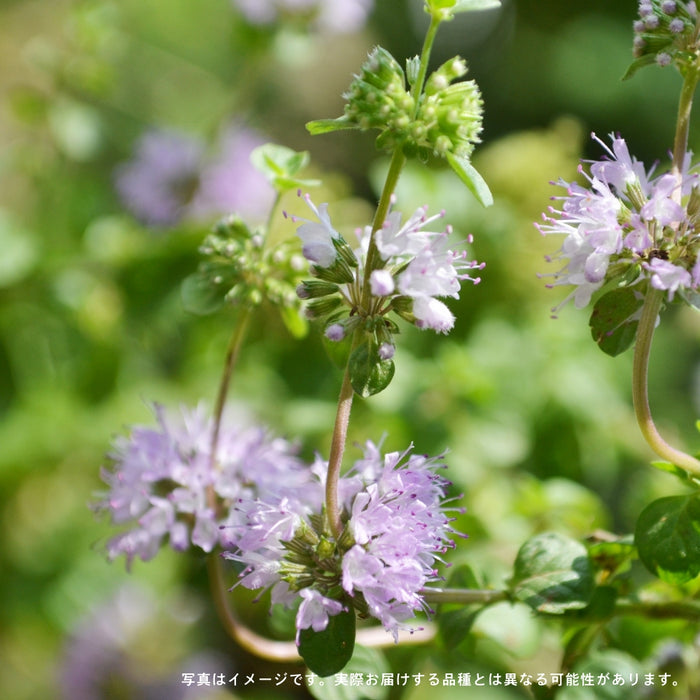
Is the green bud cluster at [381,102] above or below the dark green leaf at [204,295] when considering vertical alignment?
above

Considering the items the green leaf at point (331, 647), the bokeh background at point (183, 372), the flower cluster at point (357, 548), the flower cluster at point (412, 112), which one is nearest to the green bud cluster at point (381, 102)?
the flower cluster at point (412, 112)

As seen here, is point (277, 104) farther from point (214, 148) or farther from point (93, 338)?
point (93, 338)

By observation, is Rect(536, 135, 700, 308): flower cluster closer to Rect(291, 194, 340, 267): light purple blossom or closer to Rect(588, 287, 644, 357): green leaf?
Rect(588, 287, 644, 357): green leaf

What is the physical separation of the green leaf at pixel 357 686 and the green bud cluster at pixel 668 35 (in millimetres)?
499

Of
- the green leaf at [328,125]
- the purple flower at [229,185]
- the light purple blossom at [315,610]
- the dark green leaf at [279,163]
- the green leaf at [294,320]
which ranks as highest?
the purple flower at [229,185]

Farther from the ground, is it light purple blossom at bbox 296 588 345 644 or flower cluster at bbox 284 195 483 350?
flower cluster at bbox 284 195 483 350

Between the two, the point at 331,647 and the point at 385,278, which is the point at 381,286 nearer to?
the point at 385,278

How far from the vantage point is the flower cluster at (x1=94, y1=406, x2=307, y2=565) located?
0.69 meters

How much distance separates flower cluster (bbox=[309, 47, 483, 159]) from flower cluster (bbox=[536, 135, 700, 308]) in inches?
3.4

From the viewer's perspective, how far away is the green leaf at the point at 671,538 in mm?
607

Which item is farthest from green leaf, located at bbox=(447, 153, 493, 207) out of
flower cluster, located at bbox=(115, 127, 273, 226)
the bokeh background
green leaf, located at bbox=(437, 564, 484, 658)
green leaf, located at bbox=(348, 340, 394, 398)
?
flower cluster, located at bbox=(115, 127, 273, 226)

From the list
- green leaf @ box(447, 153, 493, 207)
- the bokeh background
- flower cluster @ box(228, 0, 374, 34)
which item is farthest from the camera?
flower cluster @ box(228, 0, 374, 34)

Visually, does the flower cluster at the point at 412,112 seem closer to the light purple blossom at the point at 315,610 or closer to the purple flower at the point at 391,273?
the purple flower at the point at 391,273

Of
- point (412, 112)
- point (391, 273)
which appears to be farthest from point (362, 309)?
point (412, 112)
